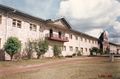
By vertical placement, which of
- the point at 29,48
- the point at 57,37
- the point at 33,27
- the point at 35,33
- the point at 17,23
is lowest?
the point at 29,48

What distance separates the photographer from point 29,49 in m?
36.0

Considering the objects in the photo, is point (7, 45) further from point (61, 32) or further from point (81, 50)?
point (81, 50)

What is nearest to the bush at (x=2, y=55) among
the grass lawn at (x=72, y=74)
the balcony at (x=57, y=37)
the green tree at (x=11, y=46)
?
the green tree at (x=11, y=46)

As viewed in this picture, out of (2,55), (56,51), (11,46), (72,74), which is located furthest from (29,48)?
(72,74)

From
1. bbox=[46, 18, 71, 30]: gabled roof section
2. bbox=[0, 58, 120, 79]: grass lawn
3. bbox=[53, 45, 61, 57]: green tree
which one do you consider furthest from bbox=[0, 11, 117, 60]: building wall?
bbox=[0, 58, 120, 79]: grass lawn

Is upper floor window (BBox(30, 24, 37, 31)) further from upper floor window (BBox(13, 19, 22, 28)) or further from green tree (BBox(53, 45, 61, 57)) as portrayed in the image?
green tree (BBox(53, 45, 61, 57))

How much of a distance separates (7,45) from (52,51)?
13.9m

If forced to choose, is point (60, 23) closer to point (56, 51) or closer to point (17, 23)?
point (56, 51)

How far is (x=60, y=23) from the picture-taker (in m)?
48.5

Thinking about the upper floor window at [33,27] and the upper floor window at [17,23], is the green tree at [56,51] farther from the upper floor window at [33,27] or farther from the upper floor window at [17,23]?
the upper floor window at [17,23]

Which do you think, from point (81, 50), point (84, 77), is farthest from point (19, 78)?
point (81, 50)

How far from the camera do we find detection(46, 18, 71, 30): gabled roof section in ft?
142

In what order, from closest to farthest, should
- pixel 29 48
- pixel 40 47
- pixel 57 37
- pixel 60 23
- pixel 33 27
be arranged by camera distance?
pixel 29 48
pixel 40 47
pixel 33 27
pixel 57 37
pixel 60 23

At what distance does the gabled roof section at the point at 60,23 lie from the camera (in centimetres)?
4327
